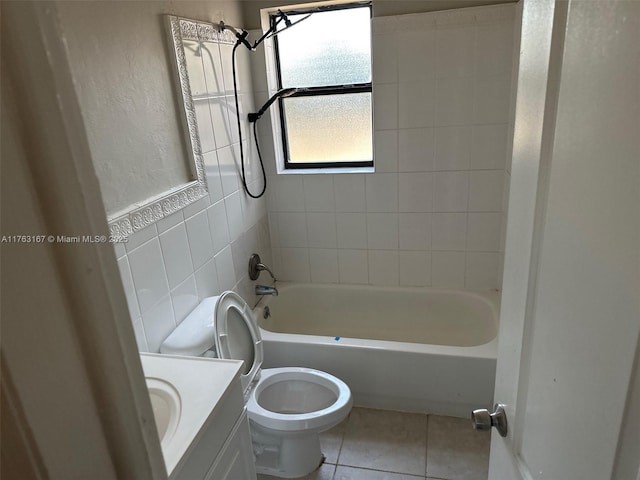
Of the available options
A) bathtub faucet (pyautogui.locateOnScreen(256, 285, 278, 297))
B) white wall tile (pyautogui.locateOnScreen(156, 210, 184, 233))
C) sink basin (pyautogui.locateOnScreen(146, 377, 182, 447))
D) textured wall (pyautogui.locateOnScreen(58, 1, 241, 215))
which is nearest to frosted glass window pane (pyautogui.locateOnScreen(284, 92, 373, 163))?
bathtub faucet (pyautogui.locateOnScreen(256, 285, 278, 297))

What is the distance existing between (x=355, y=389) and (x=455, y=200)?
1.15 m

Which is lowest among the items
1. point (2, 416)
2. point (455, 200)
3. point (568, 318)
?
point (455, 200)

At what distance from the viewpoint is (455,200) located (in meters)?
2.46

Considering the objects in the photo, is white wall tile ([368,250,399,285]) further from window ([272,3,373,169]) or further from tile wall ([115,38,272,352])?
tile wall ([115,38,272,352])

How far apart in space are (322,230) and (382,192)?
17.2 inches

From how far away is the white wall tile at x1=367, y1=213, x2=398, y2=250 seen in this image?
8.52 ft

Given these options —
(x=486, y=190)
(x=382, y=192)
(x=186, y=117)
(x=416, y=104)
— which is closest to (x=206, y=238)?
(x=186, y=117)

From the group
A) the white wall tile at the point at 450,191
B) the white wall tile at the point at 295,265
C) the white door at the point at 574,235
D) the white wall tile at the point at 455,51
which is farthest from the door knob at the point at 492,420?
the white wall tile at the point at 295,265

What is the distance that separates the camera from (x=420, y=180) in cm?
247

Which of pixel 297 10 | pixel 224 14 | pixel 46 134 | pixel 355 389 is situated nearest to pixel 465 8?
pixel 297 10

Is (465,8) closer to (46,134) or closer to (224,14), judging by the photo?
(224,14)

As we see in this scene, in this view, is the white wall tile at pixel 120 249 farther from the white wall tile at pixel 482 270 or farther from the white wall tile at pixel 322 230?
the white wall tile at pixel 482 270

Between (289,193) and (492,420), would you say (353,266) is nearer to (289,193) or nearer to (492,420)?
(289,193)

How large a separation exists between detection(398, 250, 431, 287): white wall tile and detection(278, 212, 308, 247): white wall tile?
60cm
